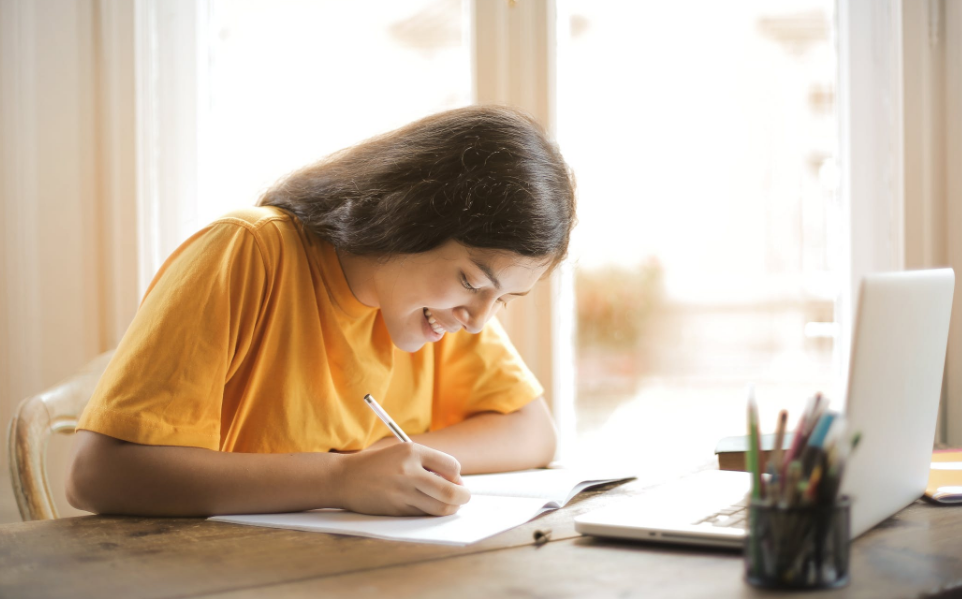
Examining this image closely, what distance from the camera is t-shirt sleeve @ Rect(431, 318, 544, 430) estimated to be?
1471 mm

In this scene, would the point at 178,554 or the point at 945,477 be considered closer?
the point at 178,554

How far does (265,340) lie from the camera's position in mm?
1208

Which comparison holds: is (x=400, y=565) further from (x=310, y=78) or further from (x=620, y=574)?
(x=310, y=78)

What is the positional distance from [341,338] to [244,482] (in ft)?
1.11

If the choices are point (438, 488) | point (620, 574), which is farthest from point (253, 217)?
point (620, 574)

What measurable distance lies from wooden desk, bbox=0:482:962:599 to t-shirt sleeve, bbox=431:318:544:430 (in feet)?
1.66

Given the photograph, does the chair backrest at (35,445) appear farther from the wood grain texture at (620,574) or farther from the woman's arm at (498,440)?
the wood grain texture at (620,574)

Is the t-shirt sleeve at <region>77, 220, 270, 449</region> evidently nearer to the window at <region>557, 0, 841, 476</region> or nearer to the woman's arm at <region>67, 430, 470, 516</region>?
the woman's arm at <region>67, 430, 470, 516</region>

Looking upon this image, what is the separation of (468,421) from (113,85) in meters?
1.15

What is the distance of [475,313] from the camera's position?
123cm

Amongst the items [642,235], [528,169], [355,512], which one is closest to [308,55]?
[642,235]

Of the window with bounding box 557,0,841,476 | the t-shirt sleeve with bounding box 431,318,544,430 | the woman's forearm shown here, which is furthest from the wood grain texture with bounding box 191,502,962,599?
the window with bounding box 557,0,841,476

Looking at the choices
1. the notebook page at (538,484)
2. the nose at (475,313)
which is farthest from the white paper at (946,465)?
the nose at (475,313)

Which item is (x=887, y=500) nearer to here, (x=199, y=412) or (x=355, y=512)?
(x=355, y=512)
